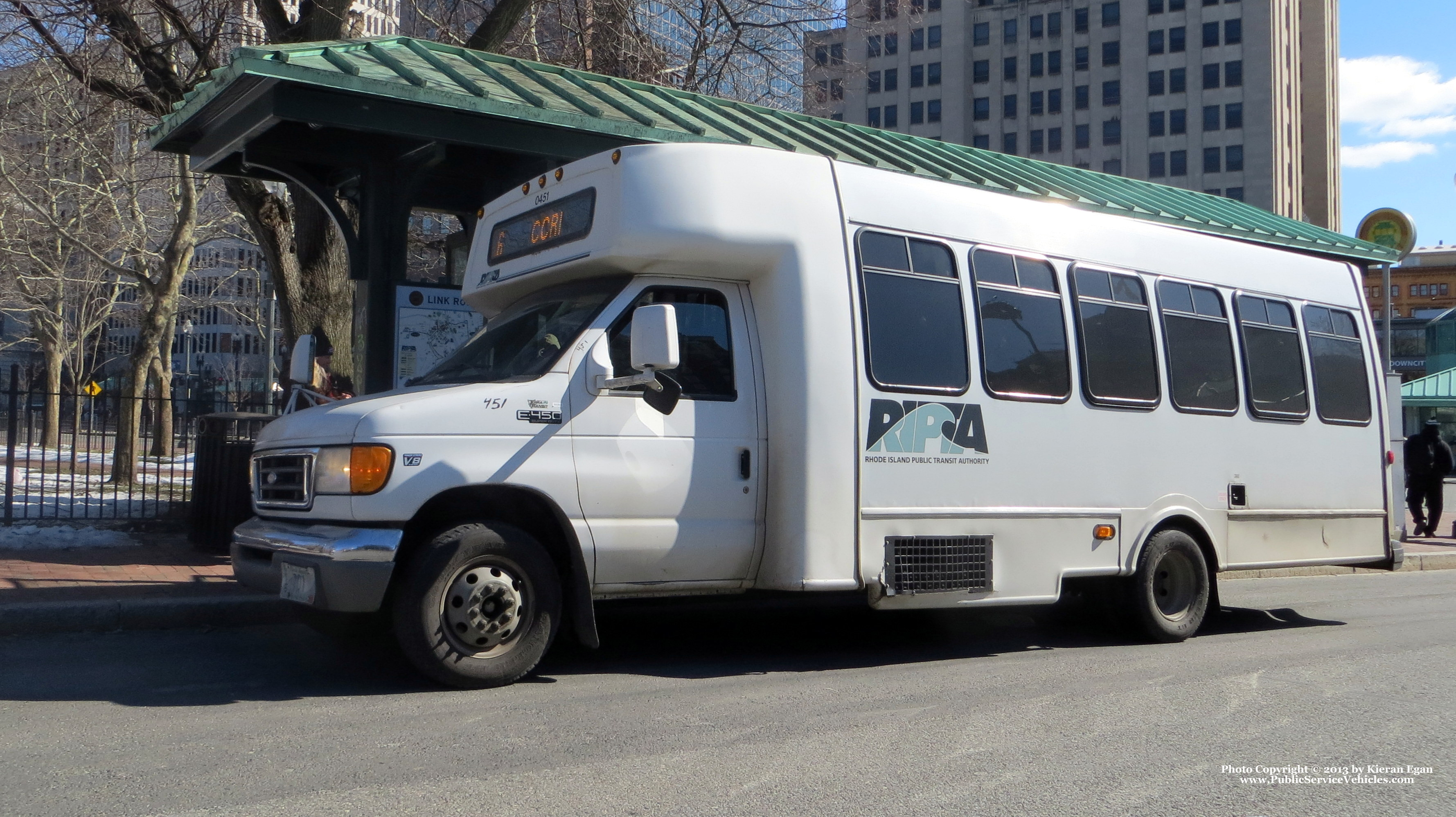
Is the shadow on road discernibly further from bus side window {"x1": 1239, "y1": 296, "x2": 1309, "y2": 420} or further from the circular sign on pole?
the circular sign on pole

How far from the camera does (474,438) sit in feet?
19.0

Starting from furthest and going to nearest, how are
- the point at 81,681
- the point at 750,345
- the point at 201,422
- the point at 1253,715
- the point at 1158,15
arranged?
the point at 1158,15 < the point at 201,422 < the point at 750,345 < the point at 81,681 < the point at 1253,715

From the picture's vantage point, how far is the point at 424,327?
1020 centimetres

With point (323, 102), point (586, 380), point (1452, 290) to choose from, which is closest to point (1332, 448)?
point (586, 380)

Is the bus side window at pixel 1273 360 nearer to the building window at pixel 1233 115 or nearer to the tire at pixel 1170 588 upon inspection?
the tire at pixel 1170 588

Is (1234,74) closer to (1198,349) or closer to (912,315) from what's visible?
(1198,349)

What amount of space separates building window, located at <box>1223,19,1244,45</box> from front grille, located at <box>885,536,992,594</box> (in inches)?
3563

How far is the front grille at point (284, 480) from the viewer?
5.89 m

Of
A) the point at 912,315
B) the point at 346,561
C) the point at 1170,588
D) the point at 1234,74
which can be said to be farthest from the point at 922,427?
the point at 1234,74

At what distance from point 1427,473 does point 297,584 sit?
17467 millimetres

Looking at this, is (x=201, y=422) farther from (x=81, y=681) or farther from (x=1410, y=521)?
(x=1410, y=521)

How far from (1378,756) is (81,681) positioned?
6.19 meters

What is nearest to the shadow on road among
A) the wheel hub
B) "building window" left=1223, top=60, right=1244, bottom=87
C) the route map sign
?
the wheel hub

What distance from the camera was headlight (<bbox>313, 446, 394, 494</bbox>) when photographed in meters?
5.62
